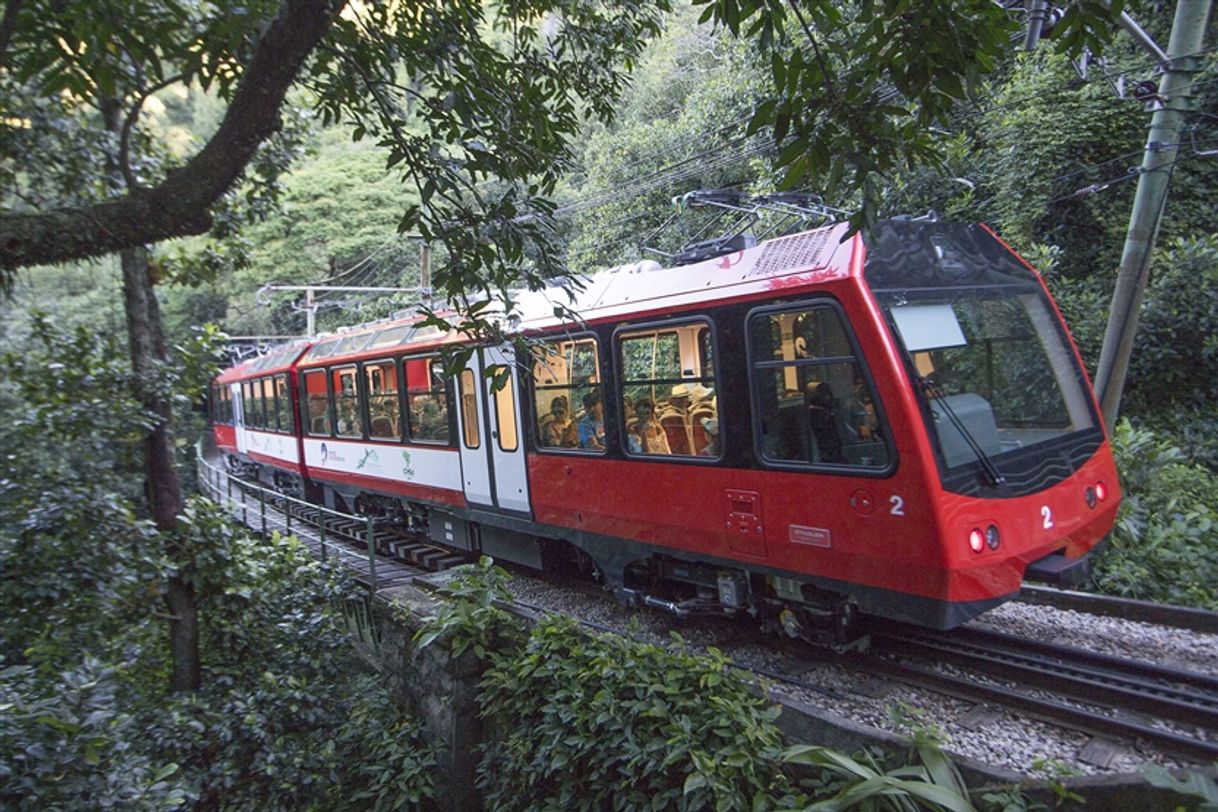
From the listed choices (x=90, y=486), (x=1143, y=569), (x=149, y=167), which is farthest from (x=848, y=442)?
(x=149, y=167)

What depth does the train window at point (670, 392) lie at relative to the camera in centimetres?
552

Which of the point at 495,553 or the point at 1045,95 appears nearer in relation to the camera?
the point at 495,553

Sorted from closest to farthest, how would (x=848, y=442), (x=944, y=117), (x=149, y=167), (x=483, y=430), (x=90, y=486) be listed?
(x=944, y=117) < (x=848, y=442) < (x=90, y=486) < (x=149, y=167) < (x=483, y=430)

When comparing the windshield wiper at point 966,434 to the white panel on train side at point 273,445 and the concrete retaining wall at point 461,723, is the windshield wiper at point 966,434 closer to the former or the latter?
the concrete retaining wall at point 461,723

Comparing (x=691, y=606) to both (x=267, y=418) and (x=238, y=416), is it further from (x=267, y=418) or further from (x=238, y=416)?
(x=238, y=416)

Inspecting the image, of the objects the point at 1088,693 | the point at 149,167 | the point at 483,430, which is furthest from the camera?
the point at 483,430

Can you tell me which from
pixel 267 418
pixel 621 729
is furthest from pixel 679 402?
pixel 267 418

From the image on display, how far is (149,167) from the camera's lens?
21.8 feet

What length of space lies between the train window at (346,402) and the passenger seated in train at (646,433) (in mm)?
5852

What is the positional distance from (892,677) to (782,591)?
837 millimetres

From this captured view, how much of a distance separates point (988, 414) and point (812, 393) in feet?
3.37

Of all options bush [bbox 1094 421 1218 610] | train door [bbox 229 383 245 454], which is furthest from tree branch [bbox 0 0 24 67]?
train door [bbox 229 383 245 454]

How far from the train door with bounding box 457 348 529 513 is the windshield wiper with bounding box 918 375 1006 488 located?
12.6 ft

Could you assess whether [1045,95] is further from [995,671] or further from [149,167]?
[149,167]
